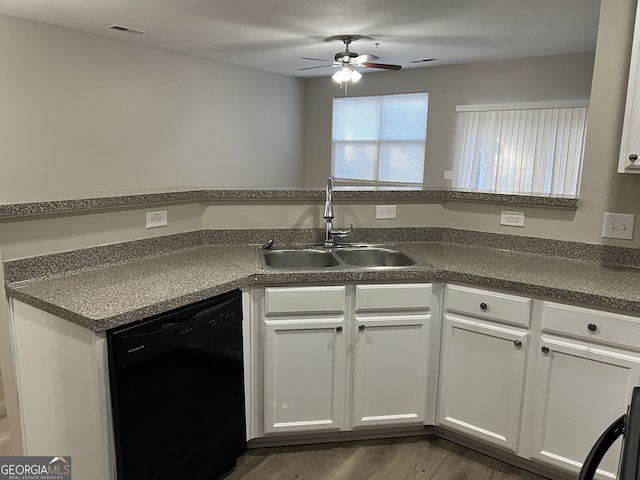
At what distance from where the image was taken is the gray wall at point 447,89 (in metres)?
5.43

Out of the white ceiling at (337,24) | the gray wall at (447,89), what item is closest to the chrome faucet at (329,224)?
the white ceiling at (337,24)

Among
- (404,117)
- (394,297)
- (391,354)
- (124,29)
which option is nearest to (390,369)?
(391,354)

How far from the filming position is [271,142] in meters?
7.00

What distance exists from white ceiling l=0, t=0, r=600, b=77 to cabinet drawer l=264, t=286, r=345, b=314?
2.40 m

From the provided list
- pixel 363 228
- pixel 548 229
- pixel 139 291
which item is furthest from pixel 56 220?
pixel 548 229

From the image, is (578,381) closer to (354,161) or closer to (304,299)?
(304,299)

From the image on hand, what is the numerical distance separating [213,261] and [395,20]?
9.37ft

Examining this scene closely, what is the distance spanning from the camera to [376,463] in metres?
2.18

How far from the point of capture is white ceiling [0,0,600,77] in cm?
356

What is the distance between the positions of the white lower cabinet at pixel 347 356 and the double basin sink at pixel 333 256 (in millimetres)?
319

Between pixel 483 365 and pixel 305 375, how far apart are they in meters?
0.80

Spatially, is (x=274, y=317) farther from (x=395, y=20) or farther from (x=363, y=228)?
(x=395, y=20)

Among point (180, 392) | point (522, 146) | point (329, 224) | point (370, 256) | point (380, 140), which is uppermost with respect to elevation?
point (380, 140)

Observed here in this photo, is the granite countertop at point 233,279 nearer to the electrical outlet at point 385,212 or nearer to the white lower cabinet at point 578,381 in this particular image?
the white lower cabinet at point 578,381
